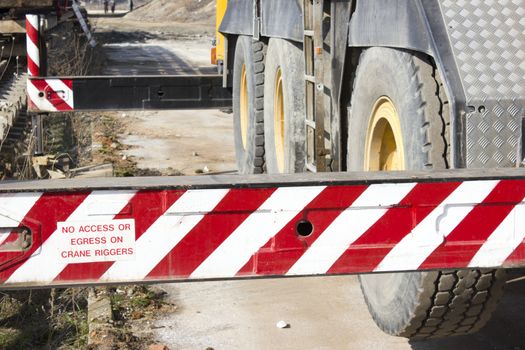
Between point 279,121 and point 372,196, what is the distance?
4.44m

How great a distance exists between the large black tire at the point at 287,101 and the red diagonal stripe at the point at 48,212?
3468 mm

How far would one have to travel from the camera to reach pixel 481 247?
3.31 m

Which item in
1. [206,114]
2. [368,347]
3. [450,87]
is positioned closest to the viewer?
[450,87]

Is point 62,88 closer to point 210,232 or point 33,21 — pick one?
point 33,21

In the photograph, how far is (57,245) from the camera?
10.2 feet

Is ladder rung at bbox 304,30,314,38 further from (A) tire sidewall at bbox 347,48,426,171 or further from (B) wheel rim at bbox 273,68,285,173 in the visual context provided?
(B) wheel rim at bbox 273,68,285,173

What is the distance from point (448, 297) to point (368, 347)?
45.0 inches

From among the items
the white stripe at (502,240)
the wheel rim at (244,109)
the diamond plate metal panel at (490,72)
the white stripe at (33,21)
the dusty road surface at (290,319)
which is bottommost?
the dusty road surface at (290,319)

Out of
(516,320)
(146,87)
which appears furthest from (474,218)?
(146,87)

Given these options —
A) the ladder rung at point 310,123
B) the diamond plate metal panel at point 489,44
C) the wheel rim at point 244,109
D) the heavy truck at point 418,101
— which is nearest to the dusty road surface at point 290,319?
the heavy truck at point 418,101

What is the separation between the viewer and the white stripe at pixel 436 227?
324 centimetres

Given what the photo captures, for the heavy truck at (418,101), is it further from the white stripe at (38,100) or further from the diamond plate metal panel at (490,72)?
the white stripe at (38,100)

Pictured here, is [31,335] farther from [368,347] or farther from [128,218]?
[128,218]

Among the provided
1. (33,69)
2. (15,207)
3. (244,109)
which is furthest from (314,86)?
(33,69)
